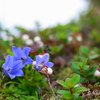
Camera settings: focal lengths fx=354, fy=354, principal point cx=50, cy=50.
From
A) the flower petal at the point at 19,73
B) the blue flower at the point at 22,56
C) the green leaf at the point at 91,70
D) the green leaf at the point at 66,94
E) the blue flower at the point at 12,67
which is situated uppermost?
the blue flower at the point at 22,56

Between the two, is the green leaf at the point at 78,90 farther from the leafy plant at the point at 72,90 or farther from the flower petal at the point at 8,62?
the flower petal at the point at 8,62

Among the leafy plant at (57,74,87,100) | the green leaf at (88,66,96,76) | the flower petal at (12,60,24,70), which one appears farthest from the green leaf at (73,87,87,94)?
the flower petal at (12,60,24,70)

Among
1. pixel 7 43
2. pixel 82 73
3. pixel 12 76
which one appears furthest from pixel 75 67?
Result: pixel 7 43

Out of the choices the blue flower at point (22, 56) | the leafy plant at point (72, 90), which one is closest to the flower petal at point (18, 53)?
the blue flower at point (22, 56)

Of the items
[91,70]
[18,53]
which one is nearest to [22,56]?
[18,53]

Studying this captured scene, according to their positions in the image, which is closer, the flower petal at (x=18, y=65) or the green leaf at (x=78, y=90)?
the green leaf at (x=78, y=90)

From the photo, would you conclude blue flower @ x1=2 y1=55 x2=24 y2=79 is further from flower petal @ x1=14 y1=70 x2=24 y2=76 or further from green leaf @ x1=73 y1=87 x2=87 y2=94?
green leaf @ x1=73 y1=87 x2=87 y2=94

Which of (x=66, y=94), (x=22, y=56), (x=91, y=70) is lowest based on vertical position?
(x=66, y=94)

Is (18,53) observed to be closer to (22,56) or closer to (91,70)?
(22,56)

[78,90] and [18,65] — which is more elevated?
[18,65]

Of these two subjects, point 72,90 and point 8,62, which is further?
point 8,62
